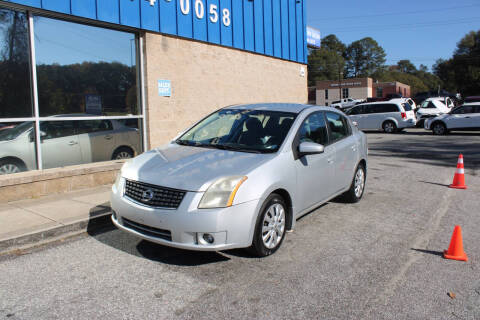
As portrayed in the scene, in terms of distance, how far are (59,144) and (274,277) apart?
559 centimetres

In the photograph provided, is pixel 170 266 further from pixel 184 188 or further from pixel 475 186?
pixel 475 186

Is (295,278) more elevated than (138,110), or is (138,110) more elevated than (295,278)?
(138,110)

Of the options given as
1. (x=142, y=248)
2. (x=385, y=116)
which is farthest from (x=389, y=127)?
(x=142, y=248)

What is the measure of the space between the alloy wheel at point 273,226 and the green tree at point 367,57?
137999mm

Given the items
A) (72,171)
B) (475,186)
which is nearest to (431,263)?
(475,186)

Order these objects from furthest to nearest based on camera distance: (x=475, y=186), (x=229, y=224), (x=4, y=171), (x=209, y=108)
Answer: (x=209, y=108), (x=475, y=186), (x=4, y=171), (x=229, y=224)

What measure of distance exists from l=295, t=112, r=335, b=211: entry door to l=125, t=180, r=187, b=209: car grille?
5.20 feet

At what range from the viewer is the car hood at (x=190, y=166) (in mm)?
4074

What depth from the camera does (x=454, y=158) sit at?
12.8 metres

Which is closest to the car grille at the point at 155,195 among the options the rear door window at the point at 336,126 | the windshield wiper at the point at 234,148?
the windshield wiper at the point at 234,148

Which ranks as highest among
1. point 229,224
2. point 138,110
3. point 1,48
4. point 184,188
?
point 1,48

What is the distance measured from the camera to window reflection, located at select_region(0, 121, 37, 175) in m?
6.97

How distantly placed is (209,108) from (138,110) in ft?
7.68

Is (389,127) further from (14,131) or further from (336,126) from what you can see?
(14,131)
